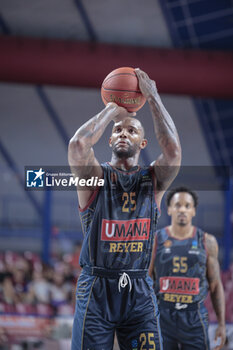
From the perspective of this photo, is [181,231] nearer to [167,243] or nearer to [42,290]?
[167,243]

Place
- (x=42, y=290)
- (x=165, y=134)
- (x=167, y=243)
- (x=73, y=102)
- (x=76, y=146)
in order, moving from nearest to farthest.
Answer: (x=76, y=146) → (x=165, y=134) → (x=167, y=243) → (x=42, y=290) → (x=73, y=102)

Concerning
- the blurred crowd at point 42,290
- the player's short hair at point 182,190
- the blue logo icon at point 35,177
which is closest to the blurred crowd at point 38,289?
the blurred crowd at point 42,290

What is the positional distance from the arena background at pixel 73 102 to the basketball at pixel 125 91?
383 centimetres

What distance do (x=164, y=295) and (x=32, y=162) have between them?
690cm

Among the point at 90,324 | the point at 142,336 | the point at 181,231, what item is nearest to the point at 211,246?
the point at 181,231

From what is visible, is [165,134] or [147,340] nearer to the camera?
[147,340]

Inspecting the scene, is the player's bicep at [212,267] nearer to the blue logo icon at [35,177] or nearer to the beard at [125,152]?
the beard at [125,152]

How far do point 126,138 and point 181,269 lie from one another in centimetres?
165

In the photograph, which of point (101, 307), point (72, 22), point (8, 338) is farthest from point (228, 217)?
point (101, 307)

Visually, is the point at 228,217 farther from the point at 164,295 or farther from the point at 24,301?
the point at 164,295

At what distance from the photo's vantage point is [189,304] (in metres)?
4.21

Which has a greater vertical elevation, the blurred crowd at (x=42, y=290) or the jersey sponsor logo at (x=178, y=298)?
the blurred crowd at (x=42, y=290)

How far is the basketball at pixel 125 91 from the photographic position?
127 inches

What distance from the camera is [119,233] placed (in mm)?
3004
